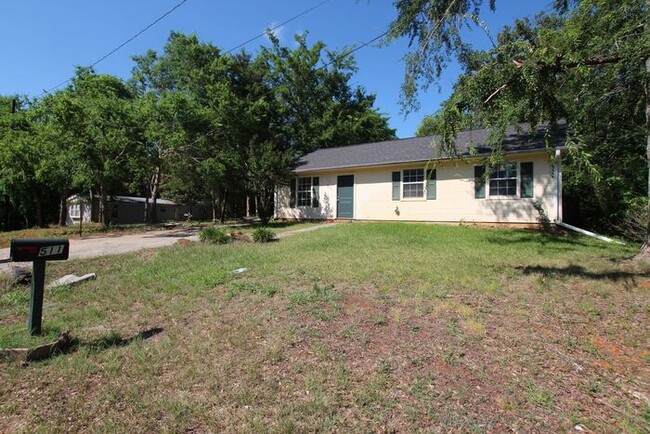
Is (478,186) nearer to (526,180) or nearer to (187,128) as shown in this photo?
(526,180)

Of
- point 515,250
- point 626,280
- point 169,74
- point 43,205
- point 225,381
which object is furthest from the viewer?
point 169,74

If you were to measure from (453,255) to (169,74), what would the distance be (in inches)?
1342

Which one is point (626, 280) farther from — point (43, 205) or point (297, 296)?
point (43, 205)

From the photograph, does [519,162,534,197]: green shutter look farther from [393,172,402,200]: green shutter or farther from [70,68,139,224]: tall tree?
[70,68,139,224]: tall tree

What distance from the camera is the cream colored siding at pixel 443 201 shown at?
12.7m

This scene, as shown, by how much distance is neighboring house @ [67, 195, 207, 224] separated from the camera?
30391 mm

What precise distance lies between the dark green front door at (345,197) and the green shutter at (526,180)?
7.27 meters

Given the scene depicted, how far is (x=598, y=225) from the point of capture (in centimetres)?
1304

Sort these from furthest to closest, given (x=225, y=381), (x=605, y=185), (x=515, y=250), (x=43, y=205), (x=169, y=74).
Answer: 1. (x=169, y=74)
2. (x=43, y=205)
3. (x=605, y=185)
4. (x=515, y=250)
5. (x=225, y=381)

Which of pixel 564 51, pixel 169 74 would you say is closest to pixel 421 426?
pixel 564 51

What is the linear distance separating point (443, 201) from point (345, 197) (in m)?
4.84

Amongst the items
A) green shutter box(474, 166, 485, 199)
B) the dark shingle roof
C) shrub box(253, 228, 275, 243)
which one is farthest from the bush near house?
green shutter box(474, 166, 485, 199)

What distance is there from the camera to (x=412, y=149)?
54.1 ft

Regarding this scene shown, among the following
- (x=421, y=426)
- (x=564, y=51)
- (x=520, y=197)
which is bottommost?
→ (x=421, y=426)
